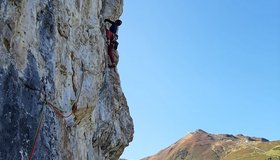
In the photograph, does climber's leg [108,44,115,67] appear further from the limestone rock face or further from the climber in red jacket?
the limestone rock face

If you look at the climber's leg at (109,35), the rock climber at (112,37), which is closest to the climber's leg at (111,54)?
the rock climber at (112,37)

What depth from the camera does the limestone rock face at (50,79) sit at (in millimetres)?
12125

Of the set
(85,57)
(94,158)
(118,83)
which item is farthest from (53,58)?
(118,83)

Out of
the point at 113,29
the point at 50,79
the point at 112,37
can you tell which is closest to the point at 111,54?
the point at 112,37

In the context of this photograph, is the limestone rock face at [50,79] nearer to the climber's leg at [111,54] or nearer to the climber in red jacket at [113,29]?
the climber's leg at [111,54]

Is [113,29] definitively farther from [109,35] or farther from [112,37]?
[109,35]

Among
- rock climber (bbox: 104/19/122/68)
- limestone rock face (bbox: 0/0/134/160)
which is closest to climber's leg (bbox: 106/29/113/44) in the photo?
rock climber (bbox: 104/19/122/68)

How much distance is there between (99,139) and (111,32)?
7545mm

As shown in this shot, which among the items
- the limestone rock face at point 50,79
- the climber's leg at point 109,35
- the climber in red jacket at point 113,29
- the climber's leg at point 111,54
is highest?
the climber in red jacket at point 113,29

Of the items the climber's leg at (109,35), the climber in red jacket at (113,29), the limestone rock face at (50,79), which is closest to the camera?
the limestone rock face at (50,79)

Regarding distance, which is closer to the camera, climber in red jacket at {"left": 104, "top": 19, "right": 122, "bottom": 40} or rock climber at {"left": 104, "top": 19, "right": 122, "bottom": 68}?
rock climber at {"left": 104, "top": 19, "right": 122, "bottom": 68}

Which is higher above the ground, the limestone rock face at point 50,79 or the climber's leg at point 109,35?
the climber's leg at point 109,35

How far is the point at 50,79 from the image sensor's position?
49.6 ft

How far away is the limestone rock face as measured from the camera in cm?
1212
